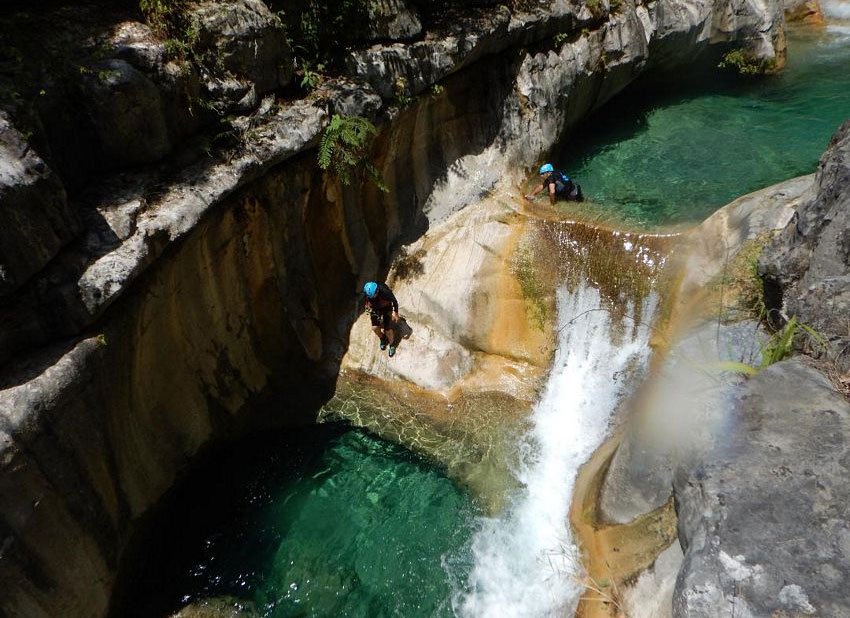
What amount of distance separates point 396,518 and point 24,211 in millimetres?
5568

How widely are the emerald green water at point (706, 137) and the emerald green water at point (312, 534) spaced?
5511 millimetres

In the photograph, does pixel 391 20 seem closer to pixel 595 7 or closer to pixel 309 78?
pixel 309 78

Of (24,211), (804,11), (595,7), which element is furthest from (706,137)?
(24,211)

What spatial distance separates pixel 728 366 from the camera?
630 centimetres

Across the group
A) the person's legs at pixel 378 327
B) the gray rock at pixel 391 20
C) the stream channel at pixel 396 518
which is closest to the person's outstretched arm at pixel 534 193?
the stream channel at pixel 396 518

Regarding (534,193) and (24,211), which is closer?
(24,211)

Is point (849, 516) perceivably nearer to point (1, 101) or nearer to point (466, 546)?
point (466, 546)

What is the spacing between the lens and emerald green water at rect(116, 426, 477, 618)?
7.16 metres

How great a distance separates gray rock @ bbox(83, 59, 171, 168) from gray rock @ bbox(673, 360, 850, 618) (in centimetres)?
680

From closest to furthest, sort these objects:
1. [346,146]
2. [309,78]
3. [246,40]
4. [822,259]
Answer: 1. [822,259]
2. [246,40]
3. [309,78]
4. [346,146]

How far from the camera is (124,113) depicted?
6.80 metres

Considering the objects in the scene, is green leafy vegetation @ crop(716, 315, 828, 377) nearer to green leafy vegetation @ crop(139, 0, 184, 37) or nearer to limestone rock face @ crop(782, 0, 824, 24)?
green leafy vegetation @ crop(139, 0, 184, 37)

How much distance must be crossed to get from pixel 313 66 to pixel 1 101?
13.8 ft

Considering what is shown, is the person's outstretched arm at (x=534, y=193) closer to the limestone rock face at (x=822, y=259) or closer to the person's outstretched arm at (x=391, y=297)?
the person's outstretched arm at (x=391, y=297)
